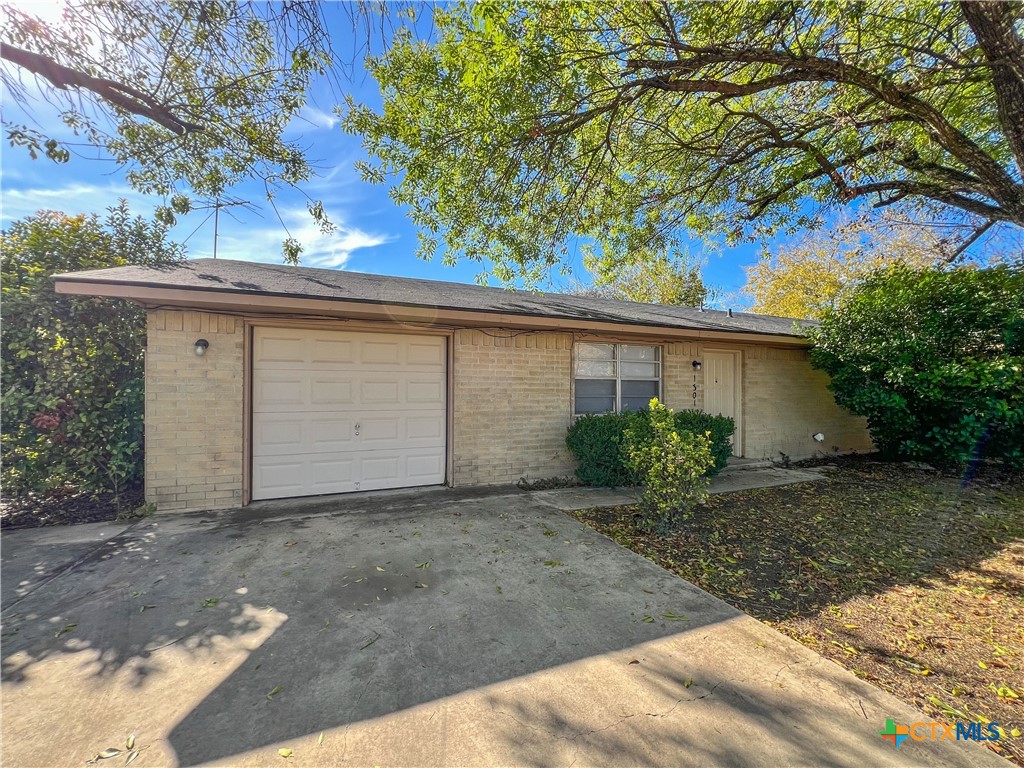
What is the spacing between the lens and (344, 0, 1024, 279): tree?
15.6 feet

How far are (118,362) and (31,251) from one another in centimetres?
182

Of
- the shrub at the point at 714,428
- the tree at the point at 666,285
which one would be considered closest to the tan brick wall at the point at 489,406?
the shrub at the point at 714,428

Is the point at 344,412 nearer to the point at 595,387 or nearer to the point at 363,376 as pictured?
the point at 363,376

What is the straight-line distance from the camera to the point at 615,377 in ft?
24.5

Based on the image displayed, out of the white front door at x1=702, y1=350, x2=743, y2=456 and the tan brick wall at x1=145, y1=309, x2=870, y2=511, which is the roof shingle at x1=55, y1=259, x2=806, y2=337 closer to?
the tan brick wall at x1=145, y1=309, x2=870, y2=511

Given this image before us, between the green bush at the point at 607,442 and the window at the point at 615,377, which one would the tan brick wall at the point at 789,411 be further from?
the green bush at the point at 607,442

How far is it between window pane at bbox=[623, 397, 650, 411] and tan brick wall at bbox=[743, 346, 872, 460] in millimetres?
A: 2613

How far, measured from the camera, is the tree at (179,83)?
12.7 ft

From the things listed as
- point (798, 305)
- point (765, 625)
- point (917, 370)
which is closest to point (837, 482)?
point (917, 370)

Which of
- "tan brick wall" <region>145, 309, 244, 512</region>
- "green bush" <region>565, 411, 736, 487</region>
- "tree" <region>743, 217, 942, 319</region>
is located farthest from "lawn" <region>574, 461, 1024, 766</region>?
"tree" <region>743, 217, 942, 319</region>

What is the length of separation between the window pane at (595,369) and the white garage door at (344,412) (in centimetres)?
243

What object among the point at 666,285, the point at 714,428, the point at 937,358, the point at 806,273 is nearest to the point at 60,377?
the point at 714,428

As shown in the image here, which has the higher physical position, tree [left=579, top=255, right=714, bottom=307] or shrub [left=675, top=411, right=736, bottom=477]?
tree [left=579, top=255, right=714, bottom=307]

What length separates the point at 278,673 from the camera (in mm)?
2309
